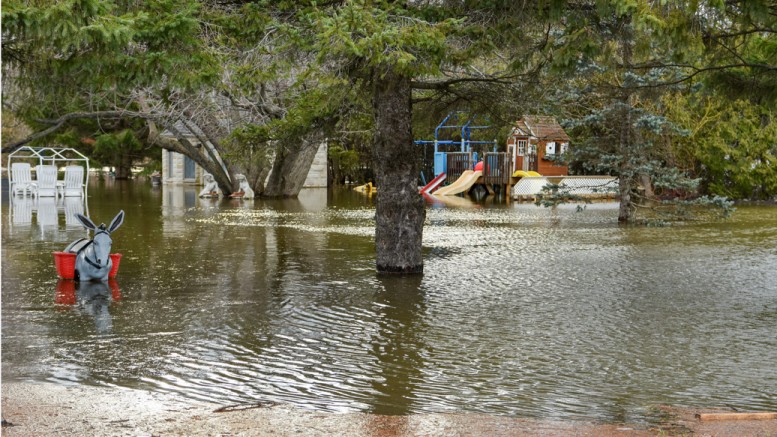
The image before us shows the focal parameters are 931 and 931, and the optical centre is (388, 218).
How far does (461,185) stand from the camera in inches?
1586

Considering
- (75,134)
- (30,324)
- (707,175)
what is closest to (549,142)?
(707,175)

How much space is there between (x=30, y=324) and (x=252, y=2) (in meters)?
5.22

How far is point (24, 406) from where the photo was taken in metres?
6.43

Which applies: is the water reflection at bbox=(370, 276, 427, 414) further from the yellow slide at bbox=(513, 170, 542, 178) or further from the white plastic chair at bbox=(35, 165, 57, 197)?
the yellow slide at bbox=(513, 170, 542, 178)

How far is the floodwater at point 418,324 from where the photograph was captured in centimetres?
730

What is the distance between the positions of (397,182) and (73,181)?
22087 mm

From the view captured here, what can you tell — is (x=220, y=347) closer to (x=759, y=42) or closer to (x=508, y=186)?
(x=759, y=42)

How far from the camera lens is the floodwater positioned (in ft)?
24.0

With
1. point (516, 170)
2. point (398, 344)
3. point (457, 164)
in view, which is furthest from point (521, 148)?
point (398, 344)

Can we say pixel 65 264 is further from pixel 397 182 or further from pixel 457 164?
pixel 457 164

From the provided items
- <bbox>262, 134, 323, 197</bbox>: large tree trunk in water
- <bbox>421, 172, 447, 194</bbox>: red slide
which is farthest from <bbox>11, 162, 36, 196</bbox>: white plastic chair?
<bbox>421, 172, 447, 194</bbox>: red slide

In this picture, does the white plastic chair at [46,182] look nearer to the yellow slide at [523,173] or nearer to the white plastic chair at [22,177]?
the white plastic chair at [22,177]

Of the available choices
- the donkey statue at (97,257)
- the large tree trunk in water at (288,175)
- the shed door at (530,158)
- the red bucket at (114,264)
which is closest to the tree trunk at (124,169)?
the large tree trunk in water at (288,175)

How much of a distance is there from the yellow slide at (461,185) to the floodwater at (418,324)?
20.5 meters
